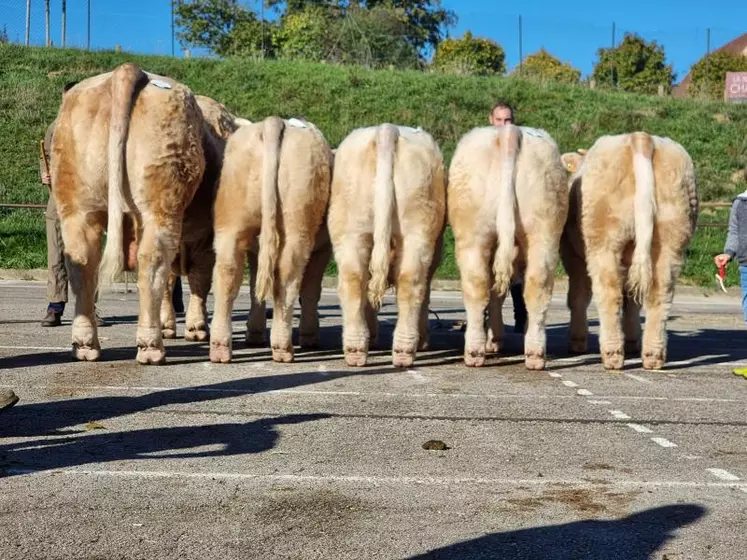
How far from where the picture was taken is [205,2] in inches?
2768

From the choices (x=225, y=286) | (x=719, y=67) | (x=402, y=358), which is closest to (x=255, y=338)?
(x=225, y=286)

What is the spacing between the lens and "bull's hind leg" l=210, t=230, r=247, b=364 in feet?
34.7

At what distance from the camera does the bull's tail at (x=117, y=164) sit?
32.9 feet

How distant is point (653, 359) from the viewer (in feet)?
35.7

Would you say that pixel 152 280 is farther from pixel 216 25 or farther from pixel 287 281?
pixel 216 25

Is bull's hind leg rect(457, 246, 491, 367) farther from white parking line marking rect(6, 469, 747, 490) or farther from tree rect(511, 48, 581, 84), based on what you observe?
Result: tree rect(511, 48, 581, 84)

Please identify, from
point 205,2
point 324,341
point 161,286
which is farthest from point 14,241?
A: point 205,2

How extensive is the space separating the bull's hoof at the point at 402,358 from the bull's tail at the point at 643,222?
2040 millimetres

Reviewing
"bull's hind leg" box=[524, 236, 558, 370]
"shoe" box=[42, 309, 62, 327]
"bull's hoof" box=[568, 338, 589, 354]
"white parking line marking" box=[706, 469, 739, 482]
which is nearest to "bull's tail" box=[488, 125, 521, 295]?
"bull's hind leg" box=[524, 236, 558, 370]

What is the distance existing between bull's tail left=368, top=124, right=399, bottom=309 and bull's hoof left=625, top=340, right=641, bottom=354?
322 cm

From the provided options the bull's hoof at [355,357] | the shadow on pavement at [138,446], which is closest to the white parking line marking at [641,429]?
the shadow on pavement at [138,446]

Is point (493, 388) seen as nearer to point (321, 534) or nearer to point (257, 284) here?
point (257, 284)

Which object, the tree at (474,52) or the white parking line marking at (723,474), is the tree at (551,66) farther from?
the white parking line marking at (723,474)

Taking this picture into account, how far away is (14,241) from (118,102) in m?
16.1
